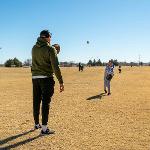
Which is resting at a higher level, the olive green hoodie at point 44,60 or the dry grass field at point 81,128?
the olive green hoodie at point 44,60

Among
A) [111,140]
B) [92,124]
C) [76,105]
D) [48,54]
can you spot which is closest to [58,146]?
[111,140]

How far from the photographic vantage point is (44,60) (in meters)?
9.16

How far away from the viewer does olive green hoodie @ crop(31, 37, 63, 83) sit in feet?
29.5

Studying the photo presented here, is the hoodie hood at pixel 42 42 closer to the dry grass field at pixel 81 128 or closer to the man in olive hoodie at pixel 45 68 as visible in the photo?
the man in olive hoodie at pixel 45 68

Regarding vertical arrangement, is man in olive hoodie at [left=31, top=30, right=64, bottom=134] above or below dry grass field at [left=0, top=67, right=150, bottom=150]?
above

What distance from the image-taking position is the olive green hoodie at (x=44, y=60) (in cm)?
898

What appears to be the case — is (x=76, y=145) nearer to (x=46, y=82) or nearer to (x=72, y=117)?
(x=46, y=82)

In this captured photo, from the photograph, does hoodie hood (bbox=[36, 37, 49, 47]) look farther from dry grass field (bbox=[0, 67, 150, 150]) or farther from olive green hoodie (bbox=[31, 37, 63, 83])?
dry grass field (bbox=[0, 67, 150, 150])

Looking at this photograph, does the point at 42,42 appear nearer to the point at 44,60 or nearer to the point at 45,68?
the point at 44,60

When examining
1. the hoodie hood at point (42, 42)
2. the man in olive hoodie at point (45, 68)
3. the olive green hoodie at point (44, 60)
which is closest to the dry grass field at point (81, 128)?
the man in olive hoodie at point (45, 68)

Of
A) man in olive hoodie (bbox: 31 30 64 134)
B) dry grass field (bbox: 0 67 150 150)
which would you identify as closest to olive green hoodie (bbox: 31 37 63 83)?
man in olive hoodie (bbox: 31 30 64 134)

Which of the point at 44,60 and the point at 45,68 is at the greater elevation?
the point at 44,60

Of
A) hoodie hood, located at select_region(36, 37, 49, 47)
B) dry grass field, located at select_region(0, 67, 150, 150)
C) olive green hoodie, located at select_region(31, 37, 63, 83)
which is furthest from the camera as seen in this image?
hoodie hood, located at select_region(36, 37, 49, 47)


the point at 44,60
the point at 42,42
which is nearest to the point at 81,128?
the point at 44,60
